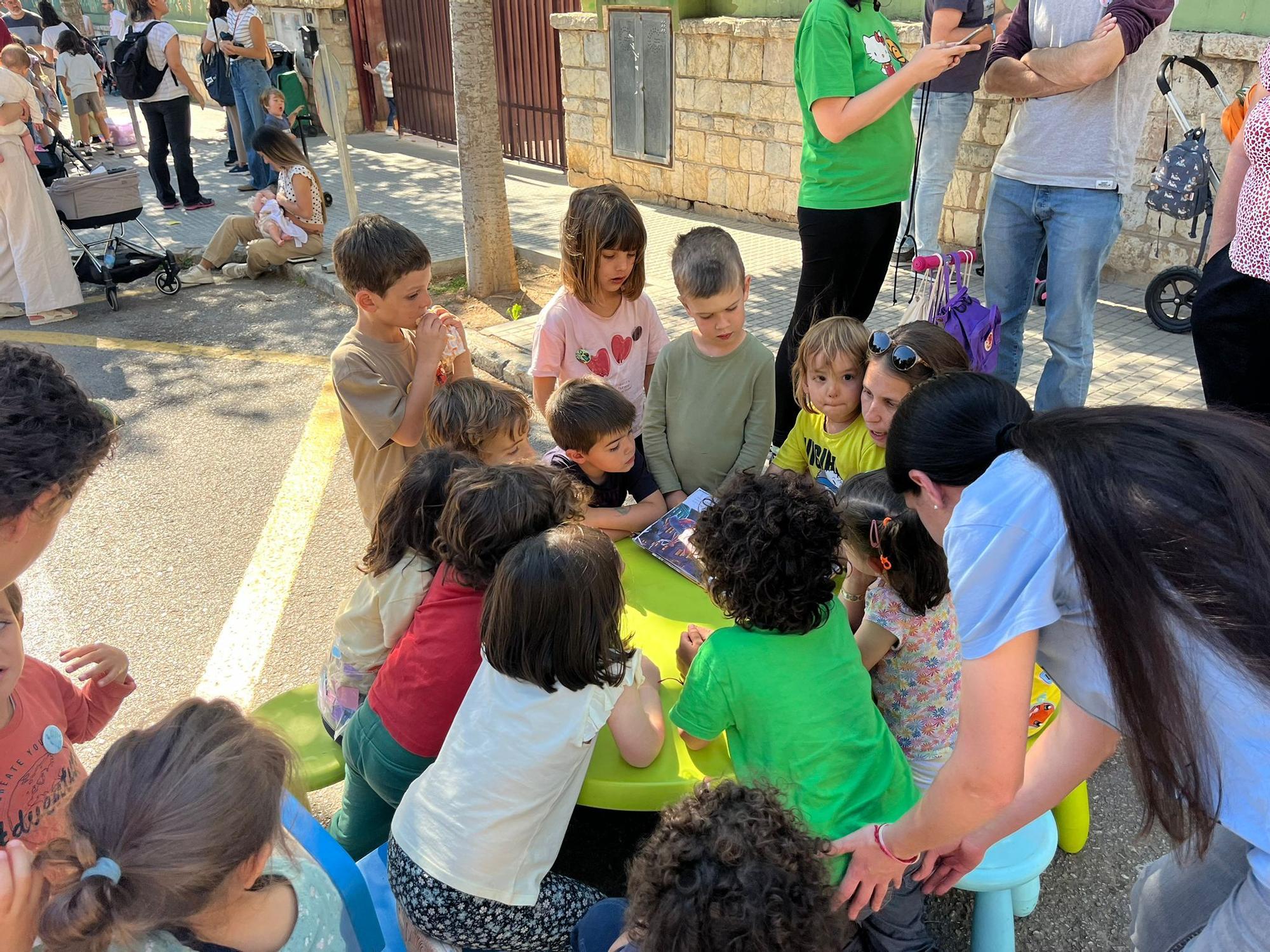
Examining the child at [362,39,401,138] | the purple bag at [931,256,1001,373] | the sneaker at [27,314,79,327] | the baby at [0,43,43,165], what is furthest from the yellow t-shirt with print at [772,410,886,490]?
the child at [362,39,401,138]

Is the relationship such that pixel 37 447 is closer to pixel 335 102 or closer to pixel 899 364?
pixel 899 364

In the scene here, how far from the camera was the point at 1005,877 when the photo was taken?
197 cm

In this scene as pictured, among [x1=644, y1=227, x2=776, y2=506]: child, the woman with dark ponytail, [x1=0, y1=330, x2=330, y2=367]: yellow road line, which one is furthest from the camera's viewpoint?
[x1=0, y1=330, x2=330, y2=367]: yellow road line

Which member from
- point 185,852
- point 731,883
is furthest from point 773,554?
point 185,852

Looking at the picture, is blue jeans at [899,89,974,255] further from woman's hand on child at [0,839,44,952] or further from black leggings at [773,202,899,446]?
woman's hand on child at [0,839,44,952]

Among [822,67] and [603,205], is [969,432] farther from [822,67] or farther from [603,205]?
[822,67]

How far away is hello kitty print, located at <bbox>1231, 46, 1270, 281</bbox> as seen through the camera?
2572mm

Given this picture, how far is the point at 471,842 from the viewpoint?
6.03ft

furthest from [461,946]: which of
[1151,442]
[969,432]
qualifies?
[1151,442]

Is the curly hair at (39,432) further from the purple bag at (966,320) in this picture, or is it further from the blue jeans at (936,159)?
the blue jeans at (936,159)

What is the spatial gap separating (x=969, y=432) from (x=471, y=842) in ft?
4.01

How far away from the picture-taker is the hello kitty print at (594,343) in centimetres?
340

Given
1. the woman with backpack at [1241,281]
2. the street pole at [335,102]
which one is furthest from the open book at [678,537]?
the street pole at [335,102]

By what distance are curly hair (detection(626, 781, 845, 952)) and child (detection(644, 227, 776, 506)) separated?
1.82 meters
